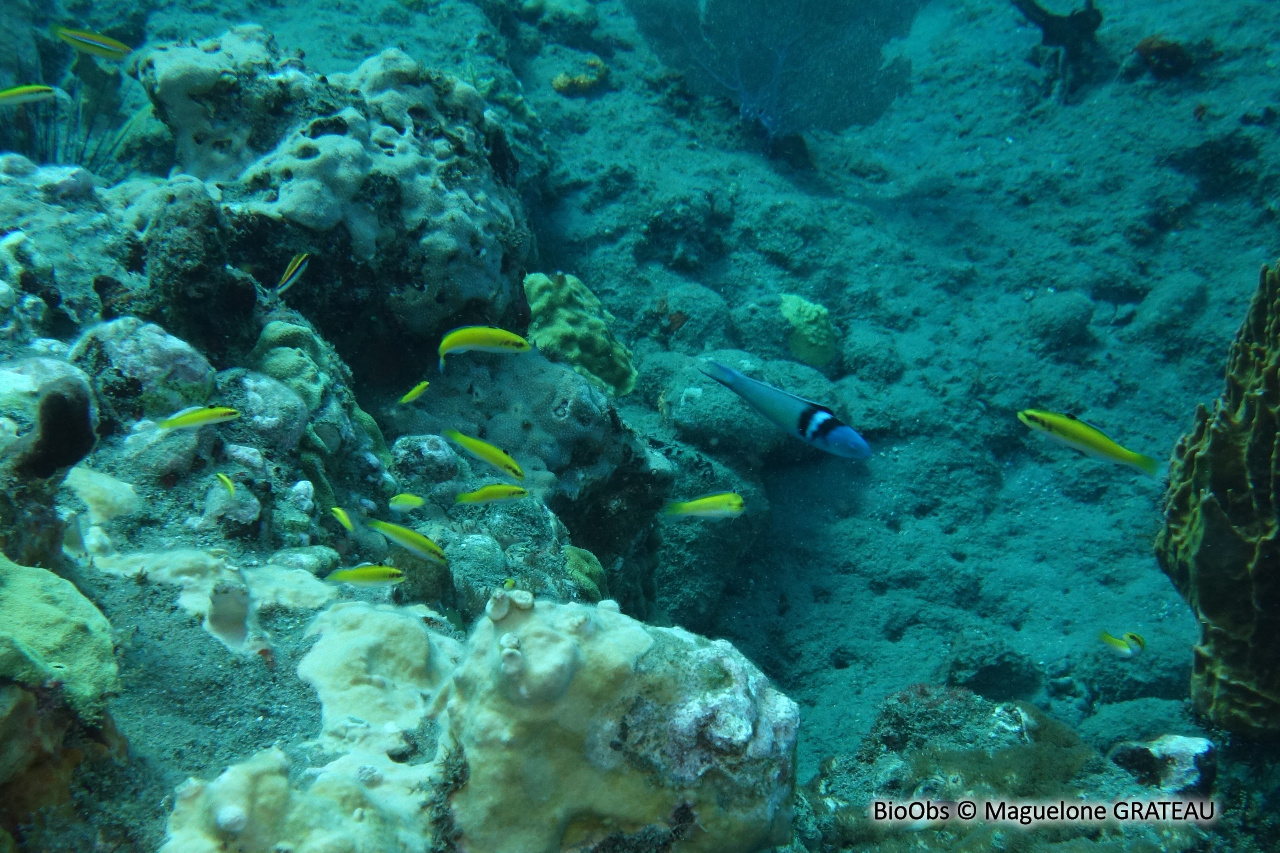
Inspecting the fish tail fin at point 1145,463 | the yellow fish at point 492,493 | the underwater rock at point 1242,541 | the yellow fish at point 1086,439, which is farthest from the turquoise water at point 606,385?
the fish tail fin at point 1145,463

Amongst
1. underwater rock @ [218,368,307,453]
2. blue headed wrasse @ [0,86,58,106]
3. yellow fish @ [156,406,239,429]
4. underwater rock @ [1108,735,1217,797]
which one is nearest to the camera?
yellow fish @ [156,406,239,429]

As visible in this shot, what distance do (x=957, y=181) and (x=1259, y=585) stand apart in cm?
793

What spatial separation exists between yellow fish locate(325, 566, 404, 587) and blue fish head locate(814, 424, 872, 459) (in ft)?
8.43

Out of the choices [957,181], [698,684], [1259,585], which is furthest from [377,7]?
[1259,585]

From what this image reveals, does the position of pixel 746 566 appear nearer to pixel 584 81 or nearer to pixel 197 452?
pixel 197 452

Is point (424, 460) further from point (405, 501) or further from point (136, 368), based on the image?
point (136, 368)

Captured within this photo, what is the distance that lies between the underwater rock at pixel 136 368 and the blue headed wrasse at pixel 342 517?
2.51ft

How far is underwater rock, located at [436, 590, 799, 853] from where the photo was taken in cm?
166

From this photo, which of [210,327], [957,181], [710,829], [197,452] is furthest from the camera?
[957,181]

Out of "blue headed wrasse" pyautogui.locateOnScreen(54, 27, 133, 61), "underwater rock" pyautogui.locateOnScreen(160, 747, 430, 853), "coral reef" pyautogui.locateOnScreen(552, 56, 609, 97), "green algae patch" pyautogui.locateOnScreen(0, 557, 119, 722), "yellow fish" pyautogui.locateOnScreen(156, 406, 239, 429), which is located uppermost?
"coral reef" pyautogui.locateOnScreen(552, 56, 609, 97)

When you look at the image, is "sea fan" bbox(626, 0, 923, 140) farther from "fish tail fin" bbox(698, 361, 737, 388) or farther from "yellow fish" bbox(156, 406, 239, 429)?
"yellow fish" bbox(156, 406, 239, 429)

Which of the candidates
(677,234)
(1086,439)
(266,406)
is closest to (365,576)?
(266,406)

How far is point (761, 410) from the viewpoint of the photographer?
4.10 meters

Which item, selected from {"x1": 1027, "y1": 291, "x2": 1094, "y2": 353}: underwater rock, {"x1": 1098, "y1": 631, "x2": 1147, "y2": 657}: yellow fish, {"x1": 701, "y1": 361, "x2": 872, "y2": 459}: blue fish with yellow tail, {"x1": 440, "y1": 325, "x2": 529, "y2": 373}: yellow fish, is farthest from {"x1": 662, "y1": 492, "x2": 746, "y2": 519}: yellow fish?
{"x1": 1027, "y1": 291, "x2": 1094, "y2": 353}: underwater rock
